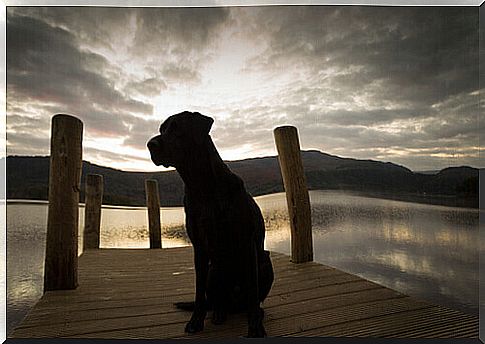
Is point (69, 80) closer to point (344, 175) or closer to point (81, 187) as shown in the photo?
point (81, 187)

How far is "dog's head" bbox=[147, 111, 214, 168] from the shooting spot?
2.06 metres

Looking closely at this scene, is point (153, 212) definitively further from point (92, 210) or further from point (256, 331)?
point (256, 331)

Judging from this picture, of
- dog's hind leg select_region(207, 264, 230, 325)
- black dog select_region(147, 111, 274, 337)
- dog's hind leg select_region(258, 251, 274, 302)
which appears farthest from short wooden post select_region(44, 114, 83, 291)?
dog's hind leg select_region(258, 251, 274, 302)

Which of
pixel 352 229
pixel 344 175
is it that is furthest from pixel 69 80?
pixel 352 229

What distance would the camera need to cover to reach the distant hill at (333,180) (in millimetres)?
2672

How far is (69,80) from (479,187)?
232cm

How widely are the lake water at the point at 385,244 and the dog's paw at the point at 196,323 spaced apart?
742 millimetres

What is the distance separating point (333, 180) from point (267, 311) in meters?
0.83

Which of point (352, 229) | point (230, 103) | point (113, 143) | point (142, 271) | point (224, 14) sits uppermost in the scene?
point (224, 14)

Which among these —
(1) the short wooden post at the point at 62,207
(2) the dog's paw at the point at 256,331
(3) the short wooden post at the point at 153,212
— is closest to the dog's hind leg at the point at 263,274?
(2) the dog's paw at the point at 256,331

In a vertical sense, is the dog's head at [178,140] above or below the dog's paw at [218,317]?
above

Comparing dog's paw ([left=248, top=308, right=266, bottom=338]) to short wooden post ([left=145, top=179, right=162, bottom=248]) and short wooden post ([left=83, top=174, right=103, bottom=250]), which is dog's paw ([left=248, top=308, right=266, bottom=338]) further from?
short wooden post ([left=83, top=174, right=103, bottom=250])

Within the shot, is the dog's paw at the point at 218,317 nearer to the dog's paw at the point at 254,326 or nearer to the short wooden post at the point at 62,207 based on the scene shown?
the dog's paw at the point at 254,326

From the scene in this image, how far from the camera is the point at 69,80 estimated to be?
2.69m
